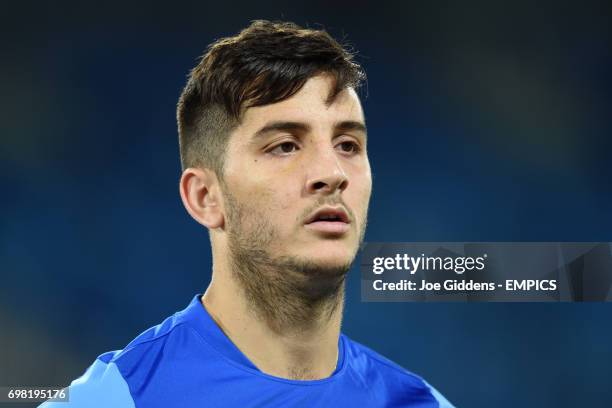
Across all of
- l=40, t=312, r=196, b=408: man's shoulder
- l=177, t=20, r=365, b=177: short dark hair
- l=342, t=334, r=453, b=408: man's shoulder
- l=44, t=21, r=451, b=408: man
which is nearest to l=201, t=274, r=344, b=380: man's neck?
l=44, t=21, r=451, b=408: man

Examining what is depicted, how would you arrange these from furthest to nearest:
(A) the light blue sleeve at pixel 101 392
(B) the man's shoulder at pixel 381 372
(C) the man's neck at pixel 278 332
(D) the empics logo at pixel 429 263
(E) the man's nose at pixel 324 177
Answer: (D) the empics logo at pixel 429 263 < (B) the man's shoulder at pixel 381 372 < (C) the man's neck at pixel 278 332 < (A) the light blue sleeve at pixel 101 392 < (E) the man's nose at pixel 324 177

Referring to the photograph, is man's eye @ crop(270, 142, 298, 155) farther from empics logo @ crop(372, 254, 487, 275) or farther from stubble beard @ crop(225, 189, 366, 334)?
empics logo @ crop(372, 254, 487, 275)

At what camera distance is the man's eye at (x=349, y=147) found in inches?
114

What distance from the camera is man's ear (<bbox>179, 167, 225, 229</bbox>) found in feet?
9.64

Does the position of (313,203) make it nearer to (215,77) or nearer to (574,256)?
(215,77)

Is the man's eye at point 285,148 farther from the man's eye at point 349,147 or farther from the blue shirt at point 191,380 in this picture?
the blue shirt at point 191,380

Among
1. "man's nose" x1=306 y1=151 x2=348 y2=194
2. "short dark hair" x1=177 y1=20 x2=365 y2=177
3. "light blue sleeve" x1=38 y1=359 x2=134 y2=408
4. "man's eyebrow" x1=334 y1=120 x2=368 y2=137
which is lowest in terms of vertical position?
"light blue sleeve" x1=38 y1=359 x2=134 y2=408

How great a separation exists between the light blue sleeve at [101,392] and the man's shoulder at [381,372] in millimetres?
959

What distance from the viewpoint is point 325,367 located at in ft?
10.0

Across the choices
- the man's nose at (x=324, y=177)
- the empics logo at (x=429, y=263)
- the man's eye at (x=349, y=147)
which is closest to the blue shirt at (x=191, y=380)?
the man's nose at (x=324, y=177)

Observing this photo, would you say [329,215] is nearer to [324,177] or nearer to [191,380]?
[324,177]

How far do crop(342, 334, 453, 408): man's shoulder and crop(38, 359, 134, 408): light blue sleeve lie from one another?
3.15 feet

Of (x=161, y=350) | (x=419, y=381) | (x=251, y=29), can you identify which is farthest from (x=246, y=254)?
(x=419, y=381)

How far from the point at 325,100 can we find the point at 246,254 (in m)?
0.64
